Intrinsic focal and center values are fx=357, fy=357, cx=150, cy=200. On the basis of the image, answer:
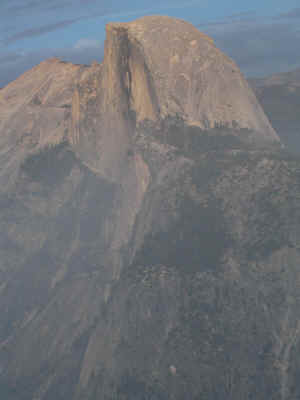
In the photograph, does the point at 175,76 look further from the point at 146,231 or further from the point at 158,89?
the point at 146,231

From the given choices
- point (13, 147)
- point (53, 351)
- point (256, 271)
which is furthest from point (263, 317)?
point (13, 147)

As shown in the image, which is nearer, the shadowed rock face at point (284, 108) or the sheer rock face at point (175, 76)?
the sheer rock face at point (175, 76)

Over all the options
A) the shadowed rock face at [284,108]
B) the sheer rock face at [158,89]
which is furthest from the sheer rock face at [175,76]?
the shadowed rock face at [284,108]

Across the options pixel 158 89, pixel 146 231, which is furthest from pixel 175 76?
pixel 146 231

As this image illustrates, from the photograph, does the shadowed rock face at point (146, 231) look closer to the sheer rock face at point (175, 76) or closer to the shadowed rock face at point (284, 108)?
the sheer rock face at point (175, 76)

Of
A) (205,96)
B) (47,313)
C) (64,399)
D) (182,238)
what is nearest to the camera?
(64,399)

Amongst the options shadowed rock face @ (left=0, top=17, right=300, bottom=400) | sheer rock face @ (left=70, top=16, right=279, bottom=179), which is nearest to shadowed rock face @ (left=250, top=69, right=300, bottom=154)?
sheer rock face @ (left=70, top=16, right=279, bottom=179)

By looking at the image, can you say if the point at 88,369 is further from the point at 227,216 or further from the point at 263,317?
the point at 227,216

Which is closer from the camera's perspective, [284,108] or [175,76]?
[175,76]
